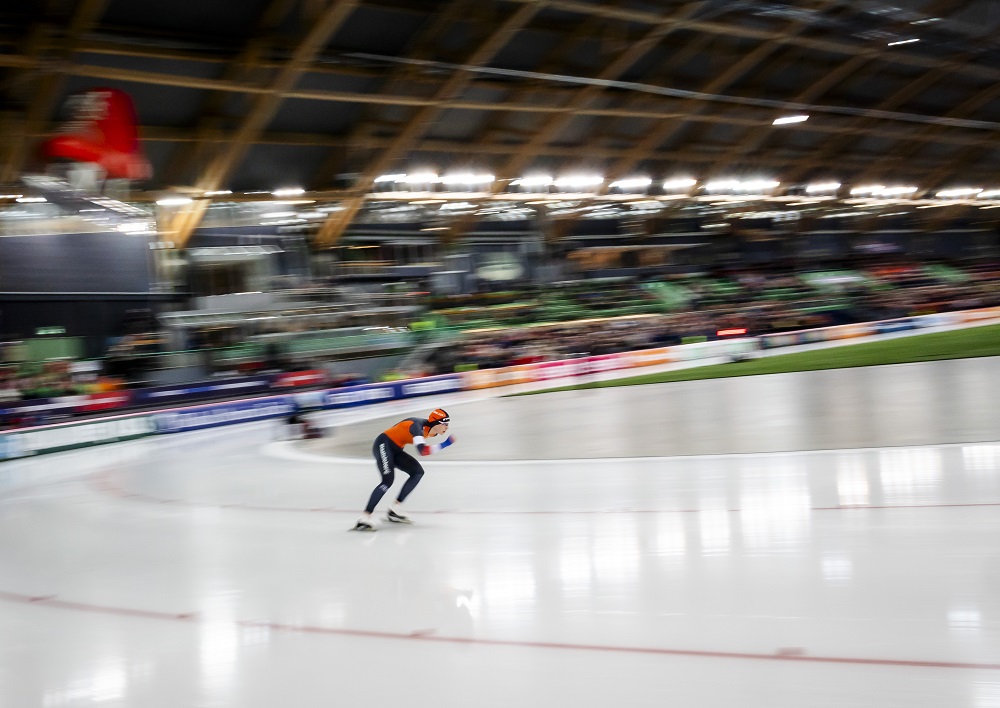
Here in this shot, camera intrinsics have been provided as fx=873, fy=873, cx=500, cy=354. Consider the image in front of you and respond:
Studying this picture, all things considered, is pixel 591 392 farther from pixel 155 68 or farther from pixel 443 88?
pixel 155 68

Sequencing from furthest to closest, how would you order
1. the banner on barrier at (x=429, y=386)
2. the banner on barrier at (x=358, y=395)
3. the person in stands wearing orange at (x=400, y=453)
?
the banner on barrier at (x=429, y=386) → the banner on barrier at (x=358, y=395) → the person in stands wearing orange at (x=400, y=453)

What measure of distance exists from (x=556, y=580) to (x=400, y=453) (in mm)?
2751

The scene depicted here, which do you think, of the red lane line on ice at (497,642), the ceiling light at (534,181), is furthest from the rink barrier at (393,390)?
the red lane line on ice at (497,642)

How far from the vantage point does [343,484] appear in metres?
10.6

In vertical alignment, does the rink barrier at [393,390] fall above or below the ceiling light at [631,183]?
below

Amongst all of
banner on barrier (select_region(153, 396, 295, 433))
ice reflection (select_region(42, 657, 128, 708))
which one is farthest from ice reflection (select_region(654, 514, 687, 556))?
banner on barrier (select_region(153, 396, 295, 433))

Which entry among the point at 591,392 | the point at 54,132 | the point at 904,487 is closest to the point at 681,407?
the point at 591,392

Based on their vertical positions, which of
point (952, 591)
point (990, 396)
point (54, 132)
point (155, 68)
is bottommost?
point (952, 591)

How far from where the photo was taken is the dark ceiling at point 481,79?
22312mm

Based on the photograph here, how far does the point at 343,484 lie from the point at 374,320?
2109 cm

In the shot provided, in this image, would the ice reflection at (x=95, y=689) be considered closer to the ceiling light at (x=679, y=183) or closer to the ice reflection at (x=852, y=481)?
the ice reflection at (x=852, y=481)

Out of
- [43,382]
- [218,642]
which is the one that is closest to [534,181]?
[43,382]

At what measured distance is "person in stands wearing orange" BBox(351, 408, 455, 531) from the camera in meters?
7.44

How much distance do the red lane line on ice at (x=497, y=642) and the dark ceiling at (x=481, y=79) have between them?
685 inches
